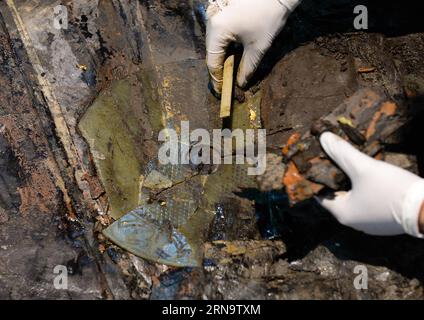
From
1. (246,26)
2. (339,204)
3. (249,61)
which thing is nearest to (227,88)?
(249,61)

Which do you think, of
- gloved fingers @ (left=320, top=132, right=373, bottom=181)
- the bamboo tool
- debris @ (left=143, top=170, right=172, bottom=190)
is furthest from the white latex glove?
debris @ (left=143, top=170, right=172, bottom=190)

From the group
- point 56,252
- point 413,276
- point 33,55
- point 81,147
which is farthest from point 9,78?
point 413,276

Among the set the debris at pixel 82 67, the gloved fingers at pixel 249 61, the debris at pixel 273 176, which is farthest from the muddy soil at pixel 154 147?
the debris at pixel 273 176

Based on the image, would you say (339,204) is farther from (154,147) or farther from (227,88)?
(154,147)

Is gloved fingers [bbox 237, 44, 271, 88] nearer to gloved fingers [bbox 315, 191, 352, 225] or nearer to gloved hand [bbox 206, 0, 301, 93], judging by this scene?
gloved hand [bbox 206, 0, 301, 93]

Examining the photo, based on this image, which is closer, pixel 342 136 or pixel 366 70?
pixel 342 136

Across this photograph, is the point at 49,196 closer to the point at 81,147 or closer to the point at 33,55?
the point at 81,147

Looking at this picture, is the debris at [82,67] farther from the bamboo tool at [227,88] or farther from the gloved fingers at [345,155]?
the gloved fingers at [345,155]
